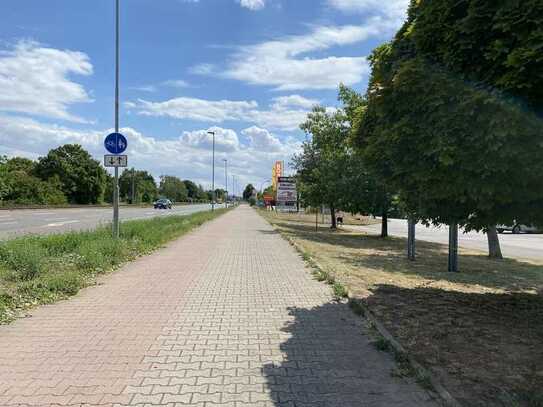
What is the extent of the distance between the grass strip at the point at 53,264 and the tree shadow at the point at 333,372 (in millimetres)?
3603

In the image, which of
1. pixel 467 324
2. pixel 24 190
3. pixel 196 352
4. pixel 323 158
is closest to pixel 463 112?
pixel 467 324

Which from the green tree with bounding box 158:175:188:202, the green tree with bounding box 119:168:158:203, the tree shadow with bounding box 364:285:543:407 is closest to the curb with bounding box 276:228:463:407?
the tree shadow with bounding box 364:285:543:407

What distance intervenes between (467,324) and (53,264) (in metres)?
7.61

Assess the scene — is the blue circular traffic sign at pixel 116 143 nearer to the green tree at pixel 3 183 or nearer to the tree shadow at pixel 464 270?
the tree shadow at pixel 464 270

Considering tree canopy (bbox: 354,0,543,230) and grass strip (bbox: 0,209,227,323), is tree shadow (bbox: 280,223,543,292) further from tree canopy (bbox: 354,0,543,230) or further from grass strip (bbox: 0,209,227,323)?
grass strip (bbox: 0,209,227,323)

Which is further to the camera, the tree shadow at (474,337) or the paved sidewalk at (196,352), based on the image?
the tree shadow at (474,337)

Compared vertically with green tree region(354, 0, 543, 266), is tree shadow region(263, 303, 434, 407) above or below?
below

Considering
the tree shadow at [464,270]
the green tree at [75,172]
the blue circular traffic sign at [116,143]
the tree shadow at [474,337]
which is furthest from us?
the green tree at [75,172]

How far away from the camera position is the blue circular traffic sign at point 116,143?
50.0 feet

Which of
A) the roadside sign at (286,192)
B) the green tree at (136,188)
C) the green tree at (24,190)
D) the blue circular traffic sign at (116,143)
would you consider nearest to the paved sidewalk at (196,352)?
the blue circular traffic sign at (116,143)

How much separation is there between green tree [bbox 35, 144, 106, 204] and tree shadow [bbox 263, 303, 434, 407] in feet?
293

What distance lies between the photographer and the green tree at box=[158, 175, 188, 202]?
544 feet

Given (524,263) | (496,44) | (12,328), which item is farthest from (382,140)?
(524,263)

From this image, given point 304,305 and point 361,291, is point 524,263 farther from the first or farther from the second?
point 304,305
